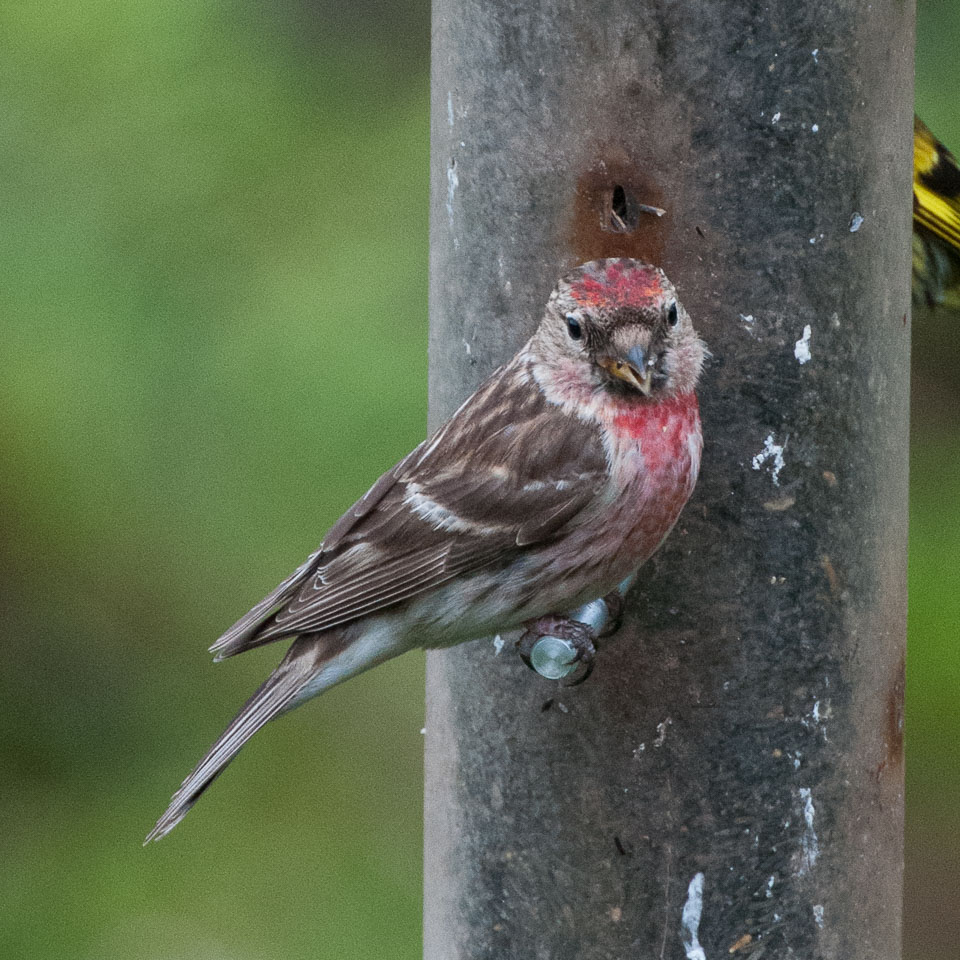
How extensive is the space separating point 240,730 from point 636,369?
1111mm

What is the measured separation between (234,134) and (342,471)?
1.13 meters

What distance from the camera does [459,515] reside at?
14.9 feet

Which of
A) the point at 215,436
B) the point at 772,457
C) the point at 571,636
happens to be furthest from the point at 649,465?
the point at 215,436

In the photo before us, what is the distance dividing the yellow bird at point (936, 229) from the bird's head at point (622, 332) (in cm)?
195

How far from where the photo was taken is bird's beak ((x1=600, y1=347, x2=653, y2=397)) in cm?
431

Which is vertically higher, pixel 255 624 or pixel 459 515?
pixel 459 515

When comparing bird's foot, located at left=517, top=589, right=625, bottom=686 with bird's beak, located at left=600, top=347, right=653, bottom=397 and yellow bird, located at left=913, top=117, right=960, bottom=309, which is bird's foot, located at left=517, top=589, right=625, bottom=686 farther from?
yellow bird, located at left=913, top=117, right=960, bottom=309

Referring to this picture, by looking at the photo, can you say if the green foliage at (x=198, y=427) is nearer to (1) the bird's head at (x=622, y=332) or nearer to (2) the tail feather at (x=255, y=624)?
(2) the tail feather at (x=255, y=624)

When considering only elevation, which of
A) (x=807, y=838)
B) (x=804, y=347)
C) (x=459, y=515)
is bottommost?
(x=807, y=838)

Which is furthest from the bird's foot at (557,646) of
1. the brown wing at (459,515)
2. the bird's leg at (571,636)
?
the brown wing at (459,515)

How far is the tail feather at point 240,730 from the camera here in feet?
14.2

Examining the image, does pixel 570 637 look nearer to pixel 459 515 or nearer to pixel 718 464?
pixel 459 515

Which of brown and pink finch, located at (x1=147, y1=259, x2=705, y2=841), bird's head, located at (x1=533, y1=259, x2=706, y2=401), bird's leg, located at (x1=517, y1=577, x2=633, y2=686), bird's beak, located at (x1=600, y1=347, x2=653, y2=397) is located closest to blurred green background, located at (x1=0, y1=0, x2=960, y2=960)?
bird's leg, located at (x1=517, y1=577, x2=633, y2=686)

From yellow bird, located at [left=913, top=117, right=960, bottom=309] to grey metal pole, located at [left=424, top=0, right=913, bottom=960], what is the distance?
128cm
